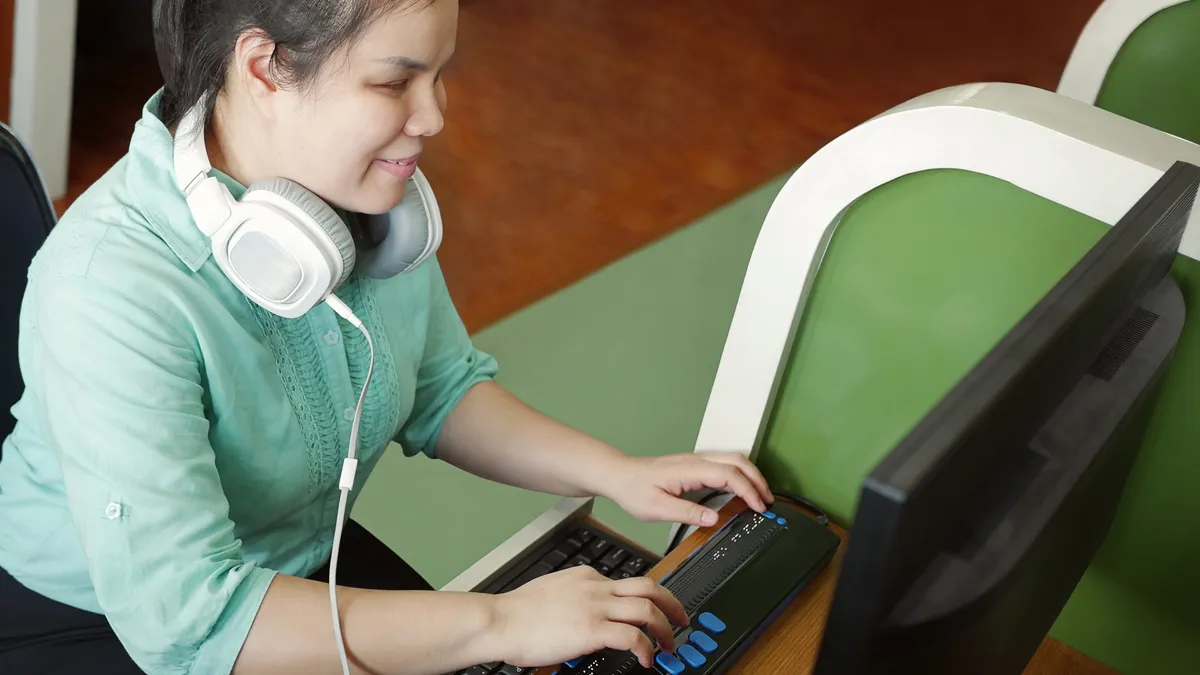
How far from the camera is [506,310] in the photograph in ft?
8.70

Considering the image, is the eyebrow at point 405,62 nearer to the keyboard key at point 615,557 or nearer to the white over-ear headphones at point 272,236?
the white over-ear headphones at point 272,236

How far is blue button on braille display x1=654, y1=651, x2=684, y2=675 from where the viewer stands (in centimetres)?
91

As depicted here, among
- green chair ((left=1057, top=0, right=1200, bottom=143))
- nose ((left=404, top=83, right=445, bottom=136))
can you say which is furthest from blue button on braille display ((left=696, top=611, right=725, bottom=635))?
green chair ((left=1057, top=0, right=1200, bottom=143))

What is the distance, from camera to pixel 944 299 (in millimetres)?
1008

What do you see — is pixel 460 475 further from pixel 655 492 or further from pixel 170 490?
pixel 170 490

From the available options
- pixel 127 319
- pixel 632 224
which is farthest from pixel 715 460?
pixel 632 224

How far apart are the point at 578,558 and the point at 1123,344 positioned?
1.81 feet

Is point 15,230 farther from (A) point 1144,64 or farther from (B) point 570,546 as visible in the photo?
(A) point 1144,64

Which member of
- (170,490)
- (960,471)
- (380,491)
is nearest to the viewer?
(960,471)

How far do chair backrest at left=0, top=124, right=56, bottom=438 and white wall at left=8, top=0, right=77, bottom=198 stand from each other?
165 centimetres

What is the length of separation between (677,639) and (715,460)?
0.22 metres

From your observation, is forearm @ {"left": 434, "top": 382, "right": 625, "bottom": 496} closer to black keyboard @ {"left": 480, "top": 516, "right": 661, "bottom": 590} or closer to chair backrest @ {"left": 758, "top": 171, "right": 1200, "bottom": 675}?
black keyboard @ {"left": 480, "top": 516, "right": 661, "bottom": 590}

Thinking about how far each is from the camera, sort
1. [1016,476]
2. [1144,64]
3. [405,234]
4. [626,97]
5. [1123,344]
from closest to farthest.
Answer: [1016,476] < [1123,344] < [405,234] < [1144,64] < [626,97]

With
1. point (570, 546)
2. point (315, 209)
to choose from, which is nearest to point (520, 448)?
point (570, 546)
